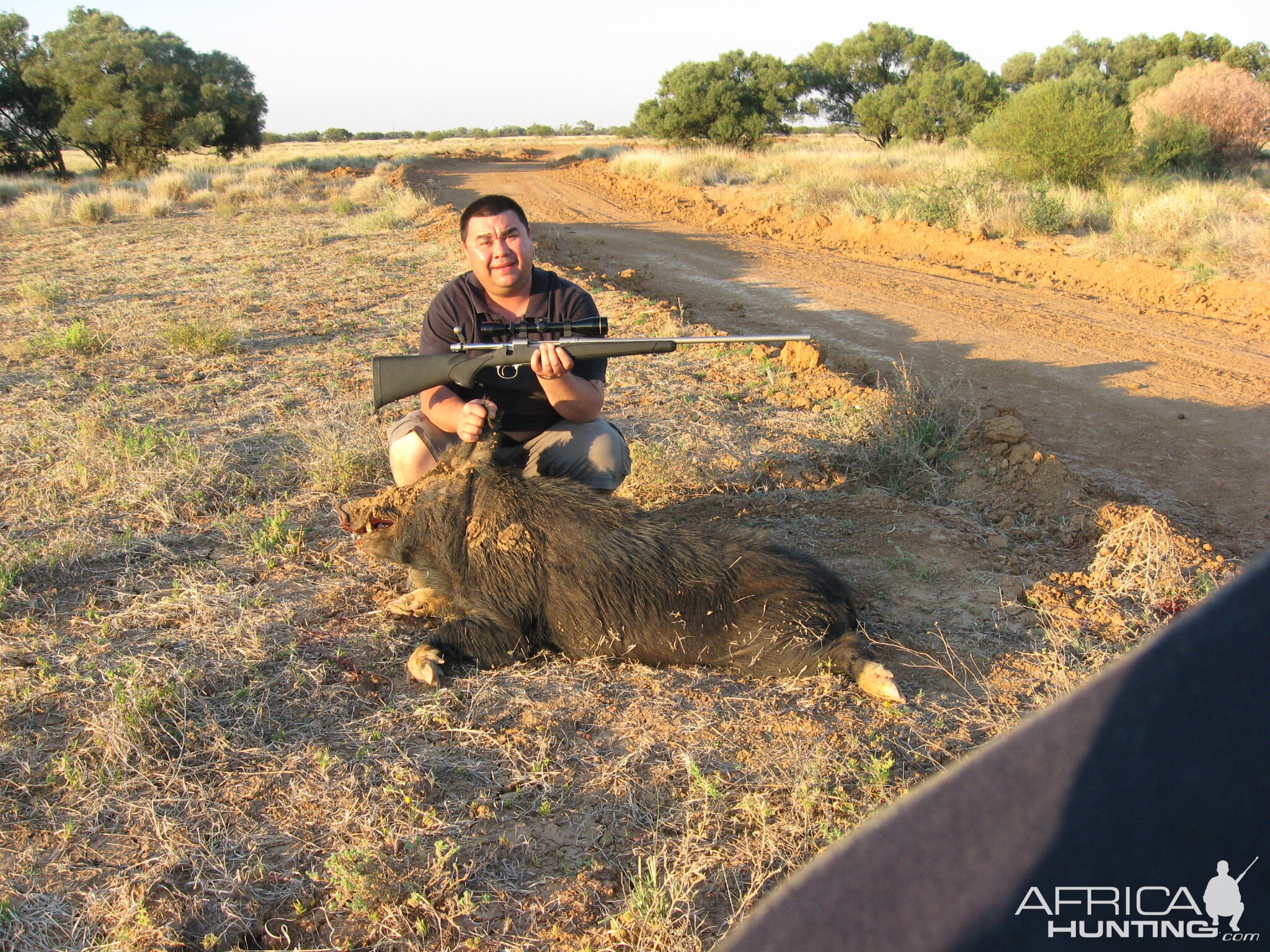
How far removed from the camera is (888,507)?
16.2 ft

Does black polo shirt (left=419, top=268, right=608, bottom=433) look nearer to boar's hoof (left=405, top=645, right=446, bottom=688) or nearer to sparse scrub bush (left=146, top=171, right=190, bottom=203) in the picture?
boar's hoof (left=405, top=645, right=446, bottom=688)

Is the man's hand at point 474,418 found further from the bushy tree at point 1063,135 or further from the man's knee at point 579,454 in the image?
the bushy tree at point 1063,135

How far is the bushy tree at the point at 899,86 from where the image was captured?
29.0m

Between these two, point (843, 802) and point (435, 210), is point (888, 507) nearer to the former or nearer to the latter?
point (843, 802)

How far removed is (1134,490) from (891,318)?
4543mm

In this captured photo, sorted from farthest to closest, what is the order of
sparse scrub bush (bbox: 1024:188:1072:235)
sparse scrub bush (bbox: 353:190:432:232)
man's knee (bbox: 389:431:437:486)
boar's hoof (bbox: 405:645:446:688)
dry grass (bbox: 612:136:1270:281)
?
1. sparse scrub bush (bbox: 353:190:432:232)
2. sparse scrub bush (bbox: 1024:188:1072:235)
3. dry grass (bbox: 612:136:1270:281)
4. man's knee (bbox: 389:431:437:486)
5. boar's hoof (bbox: 405:645:446:688)

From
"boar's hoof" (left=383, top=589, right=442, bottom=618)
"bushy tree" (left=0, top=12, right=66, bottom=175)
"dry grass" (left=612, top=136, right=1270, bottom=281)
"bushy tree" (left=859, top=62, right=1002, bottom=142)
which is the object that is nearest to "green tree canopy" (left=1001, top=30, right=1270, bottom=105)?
"bushy tree" (left=859, top=62, right=1002, bottom=142)

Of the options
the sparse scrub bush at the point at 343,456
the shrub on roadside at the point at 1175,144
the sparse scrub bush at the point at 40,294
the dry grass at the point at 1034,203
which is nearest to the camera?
the sparse scrub bush at the point at 343,456

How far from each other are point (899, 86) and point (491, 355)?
34518mm

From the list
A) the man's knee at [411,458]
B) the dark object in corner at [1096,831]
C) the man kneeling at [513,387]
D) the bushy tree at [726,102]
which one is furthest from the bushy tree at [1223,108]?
the dark object in corner at [1096,831]

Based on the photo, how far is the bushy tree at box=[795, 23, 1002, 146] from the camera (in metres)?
29.0

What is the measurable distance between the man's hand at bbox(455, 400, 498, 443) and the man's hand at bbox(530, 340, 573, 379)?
27cm

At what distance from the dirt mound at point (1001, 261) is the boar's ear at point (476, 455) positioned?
9.00 m

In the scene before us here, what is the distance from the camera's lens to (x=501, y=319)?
440 cm
